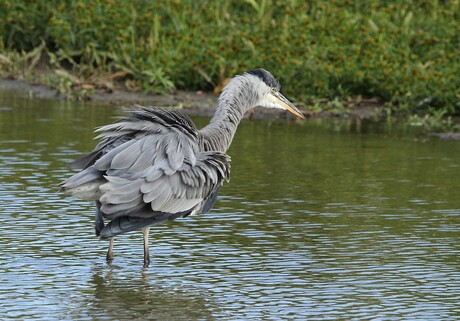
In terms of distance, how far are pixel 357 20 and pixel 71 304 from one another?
1111 cm

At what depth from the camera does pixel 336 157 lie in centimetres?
1342

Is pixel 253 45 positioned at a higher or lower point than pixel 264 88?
higher

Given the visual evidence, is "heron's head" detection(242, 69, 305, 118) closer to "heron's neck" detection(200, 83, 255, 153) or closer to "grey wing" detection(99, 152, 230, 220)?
"heron's neck" detection(200, 83, 255, 153)

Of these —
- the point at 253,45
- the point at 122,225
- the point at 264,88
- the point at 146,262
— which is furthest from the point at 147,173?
the point at 253,45

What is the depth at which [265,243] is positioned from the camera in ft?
31.3

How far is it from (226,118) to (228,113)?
5cm

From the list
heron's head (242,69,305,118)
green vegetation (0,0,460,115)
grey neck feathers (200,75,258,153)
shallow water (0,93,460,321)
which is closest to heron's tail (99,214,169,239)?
shallow water (0,93,460,321)

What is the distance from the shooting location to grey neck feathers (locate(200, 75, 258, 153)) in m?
9.59

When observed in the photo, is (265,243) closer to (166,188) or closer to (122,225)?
(166,188)

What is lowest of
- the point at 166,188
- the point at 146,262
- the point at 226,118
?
the point at 146,262

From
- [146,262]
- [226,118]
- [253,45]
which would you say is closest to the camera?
[146,262]

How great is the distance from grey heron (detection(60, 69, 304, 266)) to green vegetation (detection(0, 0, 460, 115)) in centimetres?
739

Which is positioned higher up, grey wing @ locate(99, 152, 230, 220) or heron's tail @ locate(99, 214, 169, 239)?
grey wing @ locate(99, 152, 230, 220)

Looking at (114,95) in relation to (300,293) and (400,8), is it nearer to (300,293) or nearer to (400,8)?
(400,8)
